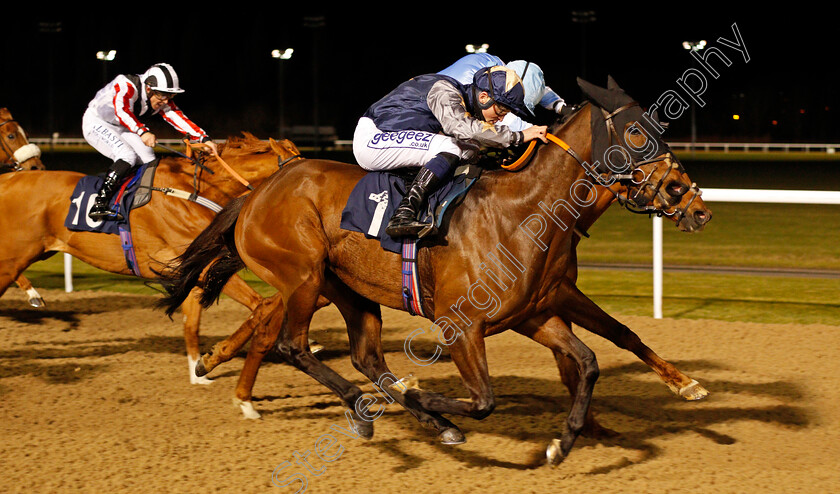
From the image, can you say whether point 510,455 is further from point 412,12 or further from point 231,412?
point 412,12

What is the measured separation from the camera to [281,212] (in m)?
4.25

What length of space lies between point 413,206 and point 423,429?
1.15 meters

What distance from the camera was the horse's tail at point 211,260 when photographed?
4.68 m

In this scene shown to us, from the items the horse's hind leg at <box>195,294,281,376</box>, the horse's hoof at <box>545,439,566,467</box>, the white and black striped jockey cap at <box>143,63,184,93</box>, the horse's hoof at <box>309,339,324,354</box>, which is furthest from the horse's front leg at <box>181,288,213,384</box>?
the horse's hoof at <box>545,439,566,467</box>

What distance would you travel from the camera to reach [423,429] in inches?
170

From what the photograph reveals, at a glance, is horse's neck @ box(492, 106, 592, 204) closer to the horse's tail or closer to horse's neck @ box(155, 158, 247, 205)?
the horse's tail

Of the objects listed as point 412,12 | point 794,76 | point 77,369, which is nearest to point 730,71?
point 794,76

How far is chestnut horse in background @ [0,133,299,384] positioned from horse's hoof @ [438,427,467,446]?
233cm

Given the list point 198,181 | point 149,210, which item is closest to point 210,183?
point 198,181

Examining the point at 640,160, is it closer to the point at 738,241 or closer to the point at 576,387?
the point at 576,387

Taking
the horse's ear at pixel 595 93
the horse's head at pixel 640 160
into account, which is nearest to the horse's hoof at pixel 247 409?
the horse's head at pixel 640 160

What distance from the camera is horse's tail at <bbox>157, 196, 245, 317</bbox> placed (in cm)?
468

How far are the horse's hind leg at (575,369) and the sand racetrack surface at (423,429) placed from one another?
0.43ft

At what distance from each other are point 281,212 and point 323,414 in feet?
3.50
